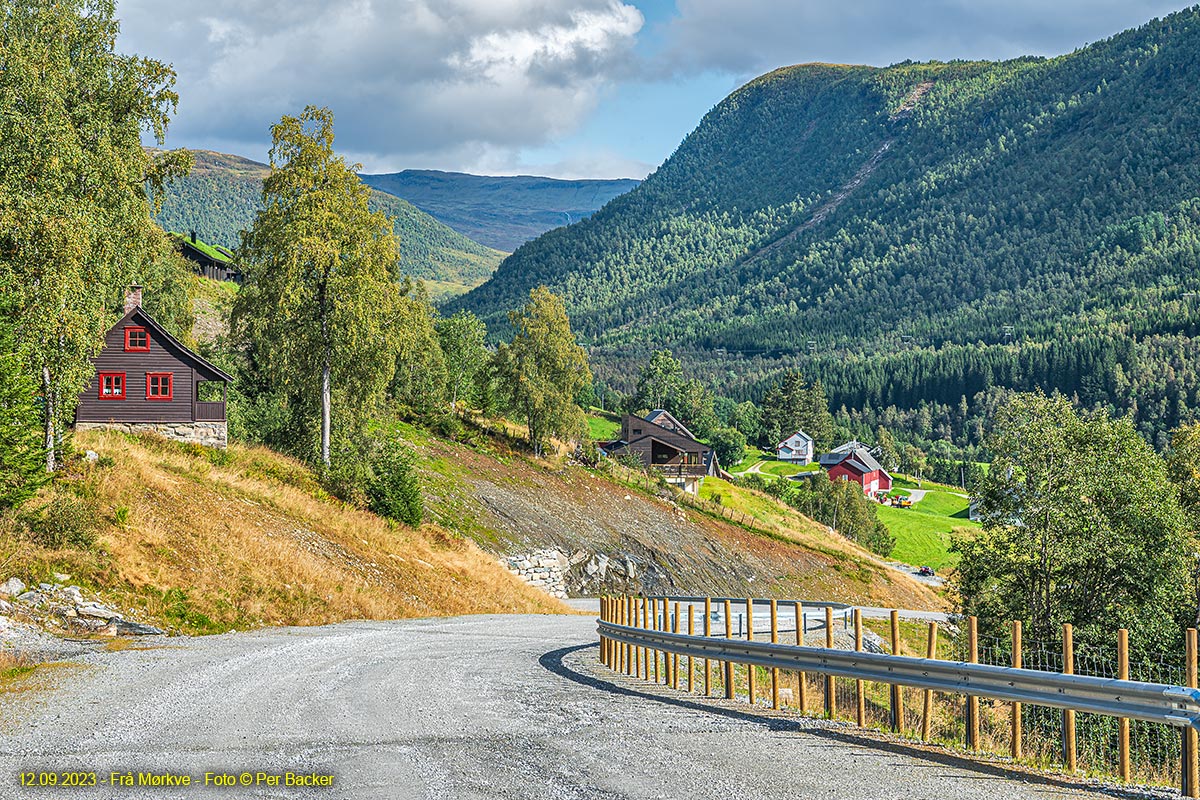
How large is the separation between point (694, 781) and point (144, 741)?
211 inches

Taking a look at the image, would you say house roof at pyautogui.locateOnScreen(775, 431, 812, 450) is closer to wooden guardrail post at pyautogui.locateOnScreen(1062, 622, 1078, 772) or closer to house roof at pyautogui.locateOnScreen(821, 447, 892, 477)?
house roof at pyautogui.locateOnScreen(821, 447, 892, 477)

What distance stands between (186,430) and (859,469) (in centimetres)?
14013

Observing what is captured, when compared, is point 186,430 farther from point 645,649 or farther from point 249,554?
point 645,649

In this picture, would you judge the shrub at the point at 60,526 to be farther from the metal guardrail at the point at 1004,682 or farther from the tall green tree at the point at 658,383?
the tall green tree at the point at 658,383

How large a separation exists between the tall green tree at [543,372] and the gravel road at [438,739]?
52913 mm

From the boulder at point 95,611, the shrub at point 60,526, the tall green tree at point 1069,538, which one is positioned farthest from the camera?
the tall green tree at point 1069,538

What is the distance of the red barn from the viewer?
167m

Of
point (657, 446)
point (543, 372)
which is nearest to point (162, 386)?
point (543, 372)

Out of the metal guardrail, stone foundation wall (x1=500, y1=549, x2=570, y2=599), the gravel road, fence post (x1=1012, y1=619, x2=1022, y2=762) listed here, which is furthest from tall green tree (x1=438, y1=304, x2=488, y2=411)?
fence post (x1=1012, y1=619, x2=1022, y2=762)

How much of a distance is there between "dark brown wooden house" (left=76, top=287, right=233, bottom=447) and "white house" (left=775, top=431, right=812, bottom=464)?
149m

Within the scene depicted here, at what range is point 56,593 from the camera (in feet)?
69.5

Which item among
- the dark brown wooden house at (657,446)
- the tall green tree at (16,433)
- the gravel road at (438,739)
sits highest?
the tall green tree at (16,433)

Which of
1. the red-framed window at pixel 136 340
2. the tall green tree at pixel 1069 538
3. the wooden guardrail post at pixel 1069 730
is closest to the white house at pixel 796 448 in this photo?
the tall green tree at pixel 1069 538

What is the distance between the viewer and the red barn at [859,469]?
167 metres
